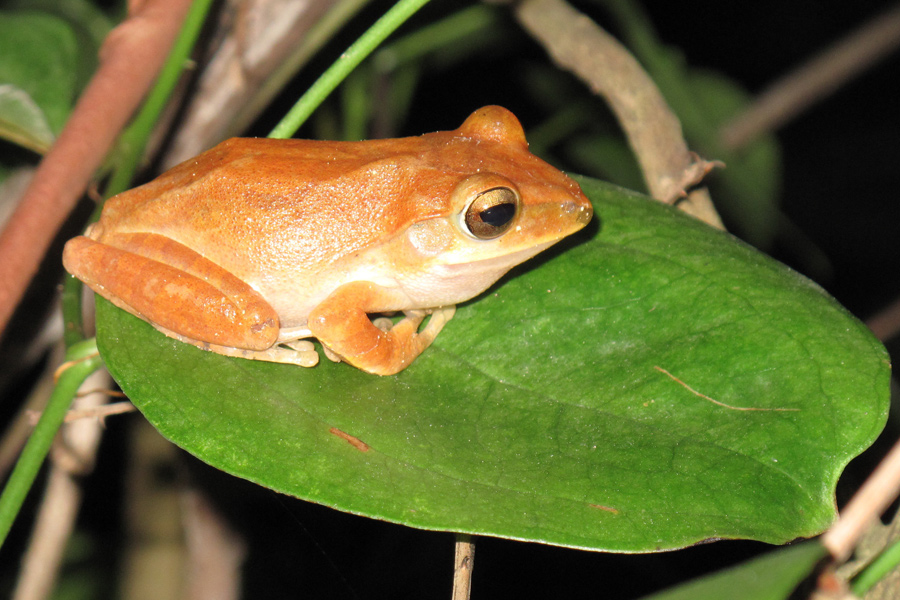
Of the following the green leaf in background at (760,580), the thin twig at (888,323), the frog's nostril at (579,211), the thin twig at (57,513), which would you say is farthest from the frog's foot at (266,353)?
the thin twig at (888,323)

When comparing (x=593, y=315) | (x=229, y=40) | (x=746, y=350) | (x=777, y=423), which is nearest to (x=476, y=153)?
(x=593, y=315)

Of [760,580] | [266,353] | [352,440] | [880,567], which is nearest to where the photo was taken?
[760,580]

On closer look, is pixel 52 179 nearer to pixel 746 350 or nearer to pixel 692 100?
pixel 746 350

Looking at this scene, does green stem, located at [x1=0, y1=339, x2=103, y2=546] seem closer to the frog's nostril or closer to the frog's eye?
the frog's eye

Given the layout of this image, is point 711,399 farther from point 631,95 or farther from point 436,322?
point 631,95

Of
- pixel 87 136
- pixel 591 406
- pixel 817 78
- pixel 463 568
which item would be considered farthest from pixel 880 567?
pixel 817 78

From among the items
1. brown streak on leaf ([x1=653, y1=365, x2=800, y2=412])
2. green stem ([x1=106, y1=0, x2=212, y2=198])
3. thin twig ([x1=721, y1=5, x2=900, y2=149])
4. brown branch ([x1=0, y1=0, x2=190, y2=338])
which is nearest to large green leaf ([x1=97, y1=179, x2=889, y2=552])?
brown streak on leaf ([x1=653, y1=365, x2=800, y2=412])

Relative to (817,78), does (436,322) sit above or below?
below

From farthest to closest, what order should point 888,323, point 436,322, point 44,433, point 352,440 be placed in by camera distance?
point 888,323
point 436,322
point 44,433
point 352,440
